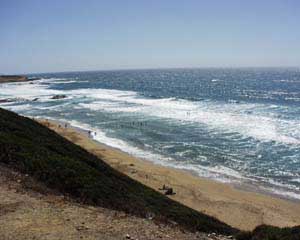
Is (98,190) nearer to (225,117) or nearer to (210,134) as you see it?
(210,134)

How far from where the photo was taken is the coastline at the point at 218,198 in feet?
68.5

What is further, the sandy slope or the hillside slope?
the hillside slope

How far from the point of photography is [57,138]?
71.5 feet

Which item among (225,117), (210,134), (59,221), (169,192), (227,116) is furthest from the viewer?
(227,116)

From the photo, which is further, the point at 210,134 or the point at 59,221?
the point at 210,134

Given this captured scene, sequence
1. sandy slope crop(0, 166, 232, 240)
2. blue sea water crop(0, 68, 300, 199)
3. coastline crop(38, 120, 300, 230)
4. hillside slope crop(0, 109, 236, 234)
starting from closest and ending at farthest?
sandy slope crop(0, 166, 232, 240) < hillside slope crop(0, 109, 236, 234) < coastline crop(38, 120, 300, 230) < blue sea water crop(0, 68, 300, 199)

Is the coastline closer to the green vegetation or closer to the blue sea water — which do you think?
the blue sea water

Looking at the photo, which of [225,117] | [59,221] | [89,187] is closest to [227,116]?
[225,117]

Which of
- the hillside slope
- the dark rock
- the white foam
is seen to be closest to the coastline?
the dark rock

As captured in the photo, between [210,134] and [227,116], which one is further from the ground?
[227,116]

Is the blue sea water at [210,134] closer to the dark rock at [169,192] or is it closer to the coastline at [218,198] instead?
the coastline at [218,198]

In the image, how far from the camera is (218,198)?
77.3ft

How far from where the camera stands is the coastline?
20891 millimetres

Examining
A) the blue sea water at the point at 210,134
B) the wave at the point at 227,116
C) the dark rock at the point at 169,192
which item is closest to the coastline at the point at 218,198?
the dark rock at the point at 169,192
